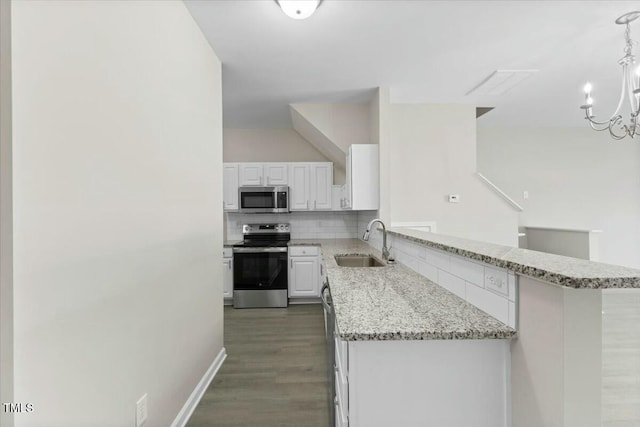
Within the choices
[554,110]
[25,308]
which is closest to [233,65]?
[25,308]

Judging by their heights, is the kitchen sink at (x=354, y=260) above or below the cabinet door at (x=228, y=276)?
above

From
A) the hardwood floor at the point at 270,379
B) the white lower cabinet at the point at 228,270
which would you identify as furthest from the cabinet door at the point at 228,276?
the hardwood floor at the point at 270,379

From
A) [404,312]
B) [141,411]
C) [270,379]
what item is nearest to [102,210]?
[141,411]

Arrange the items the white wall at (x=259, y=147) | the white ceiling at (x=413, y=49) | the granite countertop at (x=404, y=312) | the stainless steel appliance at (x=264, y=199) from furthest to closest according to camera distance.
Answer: the white wall at (x=259, y=147), the stainless steel appliance at (x=264, y=199), the white ceiling at (x=413, y=49), the granite countertop at (x=404, y=312)

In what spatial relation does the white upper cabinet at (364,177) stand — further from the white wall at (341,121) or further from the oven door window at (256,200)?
the oven door window at (256,200)

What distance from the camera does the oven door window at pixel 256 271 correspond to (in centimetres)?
406

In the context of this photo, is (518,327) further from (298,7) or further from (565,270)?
(298,7)

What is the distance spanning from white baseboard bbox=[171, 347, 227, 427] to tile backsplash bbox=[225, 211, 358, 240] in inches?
90.1

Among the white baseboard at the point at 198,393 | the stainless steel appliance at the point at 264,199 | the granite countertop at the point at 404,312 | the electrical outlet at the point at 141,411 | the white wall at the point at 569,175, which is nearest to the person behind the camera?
the granite countertop at the point at 404,312

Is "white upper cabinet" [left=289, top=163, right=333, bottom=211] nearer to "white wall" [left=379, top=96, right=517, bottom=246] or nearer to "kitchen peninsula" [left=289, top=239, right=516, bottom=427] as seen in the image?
"white wall" [left=379, top=96, right=517, bottom=246]

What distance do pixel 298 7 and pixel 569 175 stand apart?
535cm

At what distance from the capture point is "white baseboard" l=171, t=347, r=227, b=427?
1797 millimetres

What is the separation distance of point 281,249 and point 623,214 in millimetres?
5605

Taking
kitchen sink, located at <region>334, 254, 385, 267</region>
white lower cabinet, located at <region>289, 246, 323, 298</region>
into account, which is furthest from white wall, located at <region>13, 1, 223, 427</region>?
white lower cabinet, located at <region>289, 246, 323, 298</region>
